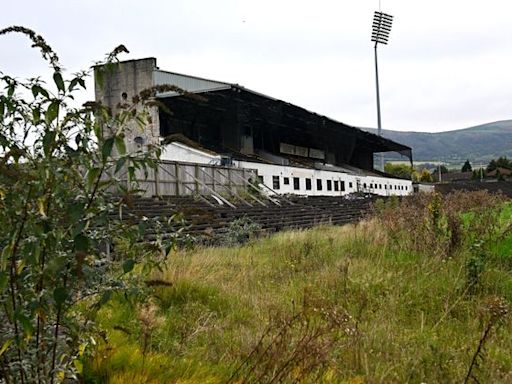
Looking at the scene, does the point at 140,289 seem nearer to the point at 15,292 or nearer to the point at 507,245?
the point at 15,292

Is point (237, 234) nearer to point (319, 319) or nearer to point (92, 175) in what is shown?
point (319, 319)

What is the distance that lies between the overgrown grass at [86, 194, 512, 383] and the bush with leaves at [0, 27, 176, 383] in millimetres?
419

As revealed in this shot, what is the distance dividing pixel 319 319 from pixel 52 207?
3.49 m

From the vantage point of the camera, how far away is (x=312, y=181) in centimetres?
4288

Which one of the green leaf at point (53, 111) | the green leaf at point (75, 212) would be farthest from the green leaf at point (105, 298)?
the green leaf at point (53, 111)

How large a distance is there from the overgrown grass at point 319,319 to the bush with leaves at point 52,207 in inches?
16.5

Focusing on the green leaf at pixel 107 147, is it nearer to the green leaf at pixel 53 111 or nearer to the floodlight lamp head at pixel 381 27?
the green leaf at pixel 53 111

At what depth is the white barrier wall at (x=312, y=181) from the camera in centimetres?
3656

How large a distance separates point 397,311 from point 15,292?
15.1 feet

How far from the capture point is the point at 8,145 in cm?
242

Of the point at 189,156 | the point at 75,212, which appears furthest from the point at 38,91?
the point at 189,156

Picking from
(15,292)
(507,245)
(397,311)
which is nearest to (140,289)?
(15,292)

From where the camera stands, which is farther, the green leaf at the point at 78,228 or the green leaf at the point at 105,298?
the green leaf at the point at 105,298

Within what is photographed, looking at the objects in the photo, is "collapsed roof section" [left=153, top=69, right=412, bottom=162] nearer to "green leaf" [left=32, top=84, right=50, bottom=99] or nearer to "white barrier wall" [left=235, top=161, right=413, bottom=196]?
"white barrier wall" [left=235, top=161, right=413, bottom=196]
